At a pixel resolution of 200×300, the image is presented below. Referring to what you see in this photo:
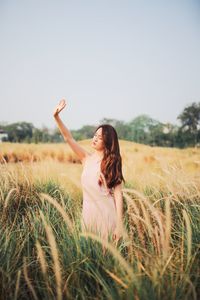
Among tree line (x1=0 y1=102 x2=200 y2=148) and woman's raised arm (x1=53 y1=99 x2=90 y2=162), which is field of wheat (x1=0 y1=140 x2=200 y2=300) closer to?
woman's raised arm (x1=53 y1=99 x2=90 y2=162)

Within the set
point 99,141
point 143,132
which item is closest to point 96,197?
point 99,141

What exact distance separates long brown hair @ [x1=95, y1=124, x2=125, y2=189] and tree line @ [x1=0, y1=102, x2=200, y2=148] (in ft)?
7.39

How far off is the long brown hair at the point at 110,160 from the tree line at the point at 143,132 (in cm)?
225

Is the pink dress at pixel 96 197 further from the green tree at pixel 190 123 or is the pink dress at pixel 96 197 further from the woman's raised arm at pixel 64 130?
the green tree at pixel 190 123

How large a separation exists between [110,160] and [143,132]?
12.0 feet

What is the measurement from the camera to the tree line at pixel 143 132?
4617 mm

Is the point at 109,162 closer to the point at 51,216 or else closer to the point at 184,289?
the point at 51,216

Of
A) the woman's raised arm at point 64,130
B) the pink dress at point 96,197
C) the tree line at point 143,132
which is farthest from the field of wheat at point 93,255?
the tree line at point 143,132

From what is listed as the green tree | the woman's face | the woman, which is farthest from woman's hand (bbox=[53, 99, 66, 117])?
the green tree

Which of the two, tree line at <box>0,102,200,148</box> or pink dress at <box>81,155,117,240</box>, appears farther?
tree line at <box>0,102,200,148</box>

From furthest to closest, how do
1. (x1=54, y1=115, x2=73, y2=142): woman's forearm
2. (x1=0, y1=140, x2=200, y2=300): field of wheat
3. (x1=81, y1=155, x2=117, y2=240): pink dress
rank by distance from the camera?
(x1=54, y1=115, x2=73, y2=142): woman's forearm
(x1=81, y1=155, x2=117, y2=240): pink dress
(x1=0, y1=140, x2=200, y2=300): field of wheat

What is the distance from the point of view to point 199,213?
212 cm

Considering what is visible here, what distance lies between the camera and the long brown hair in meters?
2.04

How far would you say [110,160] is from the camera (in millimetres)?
2055
